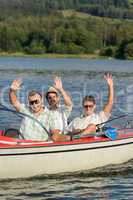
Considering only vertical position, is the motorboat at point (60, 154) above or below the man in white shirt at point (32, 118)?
below

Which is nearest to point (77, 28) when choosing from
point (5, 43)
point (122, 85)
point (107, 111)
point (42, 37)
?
point (42, 37)

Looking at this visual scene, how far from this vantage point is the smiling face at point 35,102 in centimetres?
1293

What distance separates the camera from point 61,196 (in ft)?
40.3

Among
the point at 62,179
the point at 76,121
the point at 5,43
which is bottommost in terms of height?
the point at 5,43

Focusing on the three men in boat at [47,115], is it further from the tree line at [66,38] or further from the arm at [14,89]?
the tree line at [66,38]

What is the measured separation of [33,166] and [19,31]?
137076 millimetres

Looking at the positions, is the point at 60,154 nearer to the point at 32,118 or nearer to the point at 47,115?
the point at 47,115

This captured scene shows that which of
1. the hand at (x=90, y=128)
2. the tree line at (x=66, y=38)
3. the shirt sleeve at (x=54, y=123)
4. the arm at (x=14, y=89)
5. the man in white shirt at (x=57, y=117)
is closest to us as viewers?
the arm at (x=14, y=89)

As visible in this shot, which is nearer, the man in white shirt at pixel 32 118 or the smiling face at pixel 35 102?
the smiling face at pixel 35 102

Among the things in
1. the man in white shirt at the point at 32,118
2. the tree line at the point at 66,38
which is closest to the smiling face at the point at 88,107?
the man in white shirt at the point at 32,118

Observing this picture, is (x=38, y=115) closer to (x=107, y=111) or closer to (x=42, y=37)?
(x=107, y=111)

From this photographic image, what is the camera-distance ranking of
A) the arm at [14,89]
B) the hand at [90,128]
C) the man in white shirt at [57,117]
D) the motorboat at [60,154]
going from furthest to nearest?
the hand at [90,128] < the man in white shirt at [57,117] < the arm at [14,89] < the motorboat at [60,154]

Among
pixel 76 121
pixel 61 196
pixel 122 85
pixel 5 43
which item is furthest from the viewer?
pixel 5 43

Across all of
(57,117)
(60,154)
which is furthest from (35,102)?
(60,154)
